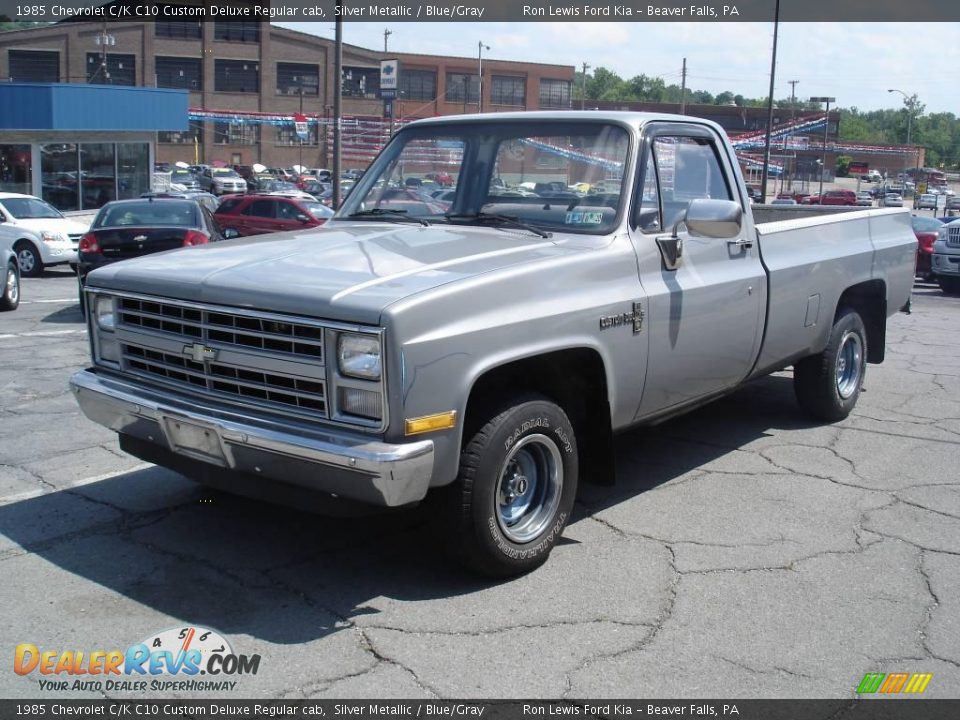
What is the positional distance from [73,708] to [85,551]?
1.46 meters

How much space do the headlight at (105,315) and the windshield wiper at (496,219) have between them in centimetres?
180

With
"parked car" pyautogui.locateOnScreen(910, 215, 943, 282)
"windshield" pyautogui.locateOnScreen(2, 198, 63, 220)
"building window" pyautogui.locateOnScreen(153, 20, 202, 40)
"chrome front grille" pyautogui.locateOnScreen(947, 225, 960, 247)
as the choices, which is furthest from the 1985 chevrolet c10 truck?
"building window" pyautogui.locateOnScreen(153, 20, 202, 40)

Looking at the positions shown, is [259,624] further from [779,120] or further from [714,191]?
[779,120]

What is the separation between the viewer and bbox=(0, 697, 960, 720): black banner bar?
343 cm

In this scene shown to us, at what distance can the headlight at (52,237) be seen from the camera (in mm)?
18656

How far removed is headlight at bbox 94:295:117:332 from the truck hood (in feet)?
0.28

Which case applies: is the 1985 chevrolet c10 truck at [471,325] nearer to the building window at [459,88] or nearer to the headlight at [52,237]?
the headlight at [52,237]

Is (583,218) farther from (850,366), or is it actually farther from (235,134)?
(235,134)

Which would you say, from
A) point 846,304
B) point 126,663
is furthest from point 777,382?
point 126,663

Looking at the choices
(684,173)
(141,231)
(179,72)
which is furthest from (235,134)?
(684,173)

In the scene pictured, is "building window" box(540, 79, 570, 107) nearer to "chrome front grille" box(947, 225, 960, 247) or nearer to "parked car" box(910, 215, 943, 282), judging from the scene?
"parked car" box(910, 215, 943, 282)

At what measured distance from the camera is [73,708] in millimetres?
3461

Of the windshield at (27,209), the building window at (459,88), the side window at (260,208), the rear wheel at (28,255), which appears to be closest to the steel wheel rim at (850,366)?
the rear wheel at (28,255)

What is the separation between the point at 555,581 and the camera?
4590 millimetres
